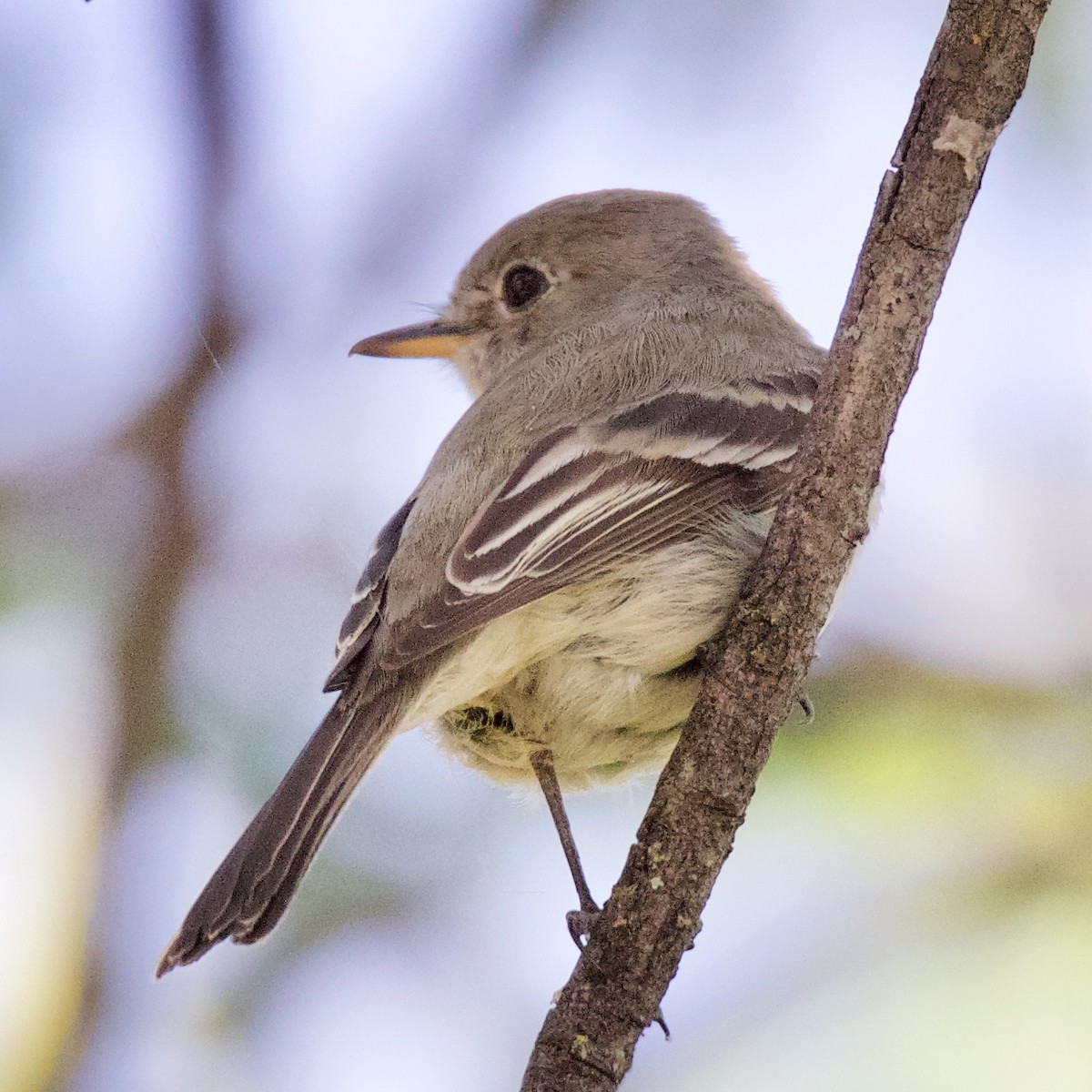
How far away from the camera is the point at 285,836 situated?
252 centimetres

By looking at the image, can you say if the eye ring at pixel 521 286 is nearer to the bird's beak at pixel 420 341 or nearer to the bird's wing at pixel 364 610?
the bird's beak at pixel 420 341

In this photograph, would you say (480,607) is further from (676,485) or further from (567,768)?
(567,768)

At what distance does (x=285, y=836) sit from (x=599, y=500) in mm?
814

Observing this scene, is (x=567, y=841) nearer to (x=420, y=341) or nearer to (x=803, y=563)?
(x=803, y=563)

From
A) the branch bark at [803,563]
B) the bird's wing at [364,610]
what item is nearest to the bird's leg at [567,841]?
the bird's wing at [364,610]

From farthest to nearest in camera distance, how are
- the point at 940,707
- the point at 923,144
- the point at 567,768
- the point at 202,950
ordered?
the point at 940,707 < the point at 567,768 < the point at 202,950 < the point at 923,144

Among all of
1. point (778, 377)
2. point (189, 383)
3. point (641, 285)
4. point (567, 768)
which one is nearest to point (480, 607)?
point (567, 768)

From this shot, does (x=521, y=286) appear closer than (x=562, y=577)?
No

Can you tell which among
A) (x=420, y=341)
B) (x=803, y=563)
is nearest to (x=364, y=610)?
(x=803, y=563)

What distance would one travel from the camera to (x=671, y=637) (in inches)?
102

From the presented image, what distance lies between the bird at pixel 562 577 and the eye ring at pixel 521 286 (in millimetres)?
584

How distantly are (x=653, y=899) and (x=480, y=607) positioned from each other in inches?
22.8

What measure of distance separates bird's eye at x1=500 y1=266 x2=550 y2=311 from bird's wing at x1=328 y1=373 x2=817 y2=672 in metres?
1.06

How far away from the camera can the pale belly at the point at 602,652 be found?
8.49 ft
